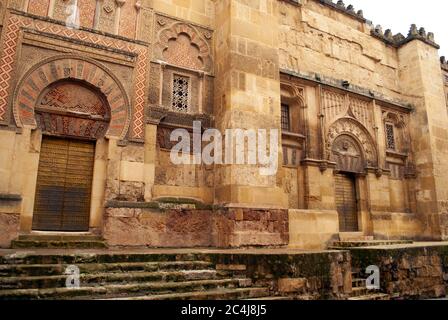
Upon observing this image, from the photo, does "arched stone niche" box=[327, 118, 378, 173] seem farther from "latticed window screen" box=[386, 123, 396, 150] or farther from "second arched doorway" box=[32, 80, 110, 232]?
"second arched doorway" box=[32, 80, 110, 232]

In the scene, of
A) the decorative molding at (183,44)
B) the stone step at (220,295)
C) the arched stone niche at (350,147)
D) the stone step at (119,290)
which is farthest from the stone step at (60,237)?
the arched stone niche at (350,147)

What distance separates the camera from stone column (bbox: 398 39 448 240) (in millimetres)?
11125

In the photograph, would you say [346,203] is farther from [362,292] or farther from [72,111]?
[72,111]

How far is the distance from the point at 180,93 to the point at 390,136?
7828 mm

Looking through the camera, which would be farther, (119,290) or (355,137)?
(355,137)

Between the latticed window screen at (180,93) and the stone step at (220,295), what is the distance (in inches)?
176

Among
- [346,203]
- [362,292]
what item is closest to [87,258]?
[362,292]

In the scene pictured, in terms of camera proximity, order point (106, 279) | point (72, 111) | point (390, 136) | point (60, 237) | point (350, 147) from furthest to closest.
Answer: point (390, 136)
point (350, 147)
point (72, 111)
point (60, 237)
point (106, 279)

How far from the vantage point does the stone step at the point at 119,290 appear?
3714 millimetres

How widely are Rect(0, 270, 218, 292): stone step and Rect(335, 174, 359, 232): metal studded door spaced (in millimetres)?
6144

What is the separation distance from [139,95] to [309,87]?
5064 mm

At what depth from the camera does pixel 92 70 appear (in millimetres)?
6984

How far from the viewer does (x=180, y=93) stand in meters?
7.95
